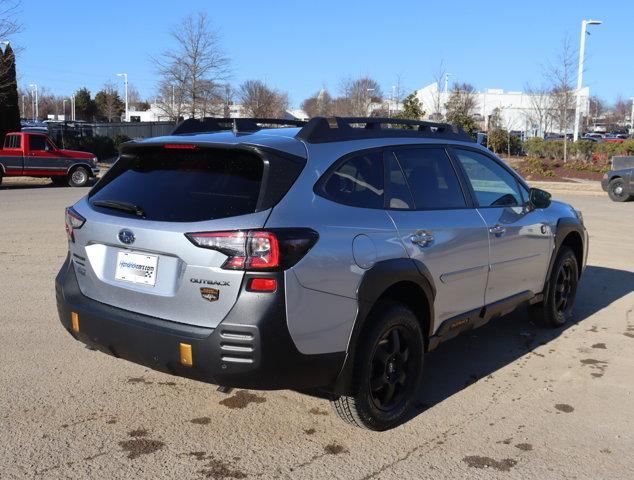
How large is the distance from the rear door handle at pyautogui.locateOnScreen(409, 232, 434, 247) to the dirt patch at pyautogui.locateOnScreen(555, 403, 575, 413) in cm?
146

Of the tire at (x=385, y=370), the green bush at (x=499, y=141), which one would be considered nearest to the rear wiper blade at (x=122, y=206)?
the tire at (x=385, y=370)

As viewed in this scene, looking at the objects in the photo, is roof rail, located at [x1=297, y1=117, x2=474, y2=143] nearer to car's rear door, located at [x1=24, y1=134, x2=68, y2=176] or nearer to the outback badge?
the outback badge

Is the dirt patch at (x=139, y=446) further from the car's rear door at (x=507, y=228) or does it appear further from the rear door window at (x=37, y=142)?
the rear door window at (x=37, y=142)

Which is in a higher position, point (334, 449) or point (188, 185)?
point (188, 185)

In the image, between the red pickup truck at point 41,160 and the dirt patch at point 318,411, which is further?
the red pickup truck at point 41,160

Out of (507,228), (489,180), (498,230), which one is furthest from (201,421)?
(489,180)

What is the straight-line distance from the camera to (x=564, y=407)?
434cm

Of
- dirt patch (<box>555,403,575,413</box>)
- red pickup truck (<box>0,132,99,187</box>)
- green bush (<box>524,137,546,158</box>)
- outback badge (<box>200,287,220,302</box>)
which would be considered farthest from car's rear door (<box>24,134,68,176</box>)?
green bush (<box>524,137,546,158</box>)

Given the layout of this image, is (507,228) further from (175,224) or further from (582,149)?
(582,149)

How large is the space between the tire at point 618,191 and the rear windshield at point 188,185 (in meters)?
18.2

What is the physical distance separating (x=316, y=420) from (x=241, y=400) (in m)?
0.57

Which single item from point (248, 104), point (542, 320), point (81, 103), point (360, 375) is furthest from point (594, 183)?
point (81, 103)

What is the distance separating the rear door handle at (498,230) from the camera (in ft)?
15.6

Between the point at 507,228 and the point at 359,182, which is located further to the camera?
the point at 507,228
